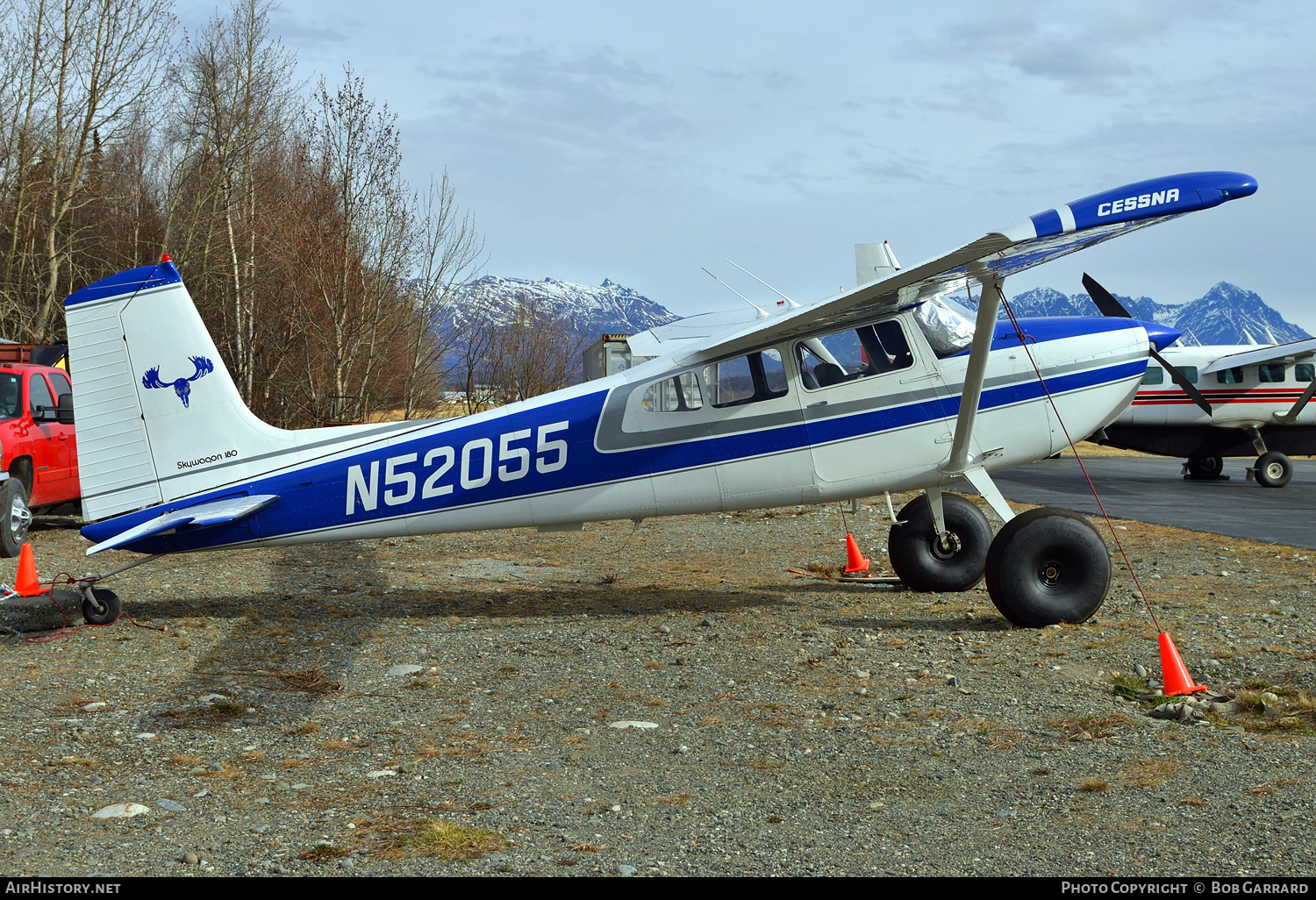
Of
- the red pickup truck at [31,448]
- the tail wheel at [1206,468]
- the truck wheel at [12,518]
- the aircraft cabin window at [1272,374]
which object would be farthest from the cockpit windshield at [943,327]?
the tail wheel at [1206,468]

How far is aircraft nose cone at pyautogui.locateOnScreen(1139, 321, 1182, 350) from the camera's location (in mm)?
9930

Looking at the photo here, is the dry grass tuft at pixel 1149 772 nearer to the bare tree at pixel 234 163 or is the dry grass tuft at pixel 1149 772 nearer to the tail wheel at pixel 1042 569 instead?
the tail wheel at pixel 1042 569

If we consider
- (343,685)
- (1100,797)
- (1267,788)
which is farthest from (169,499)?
(1267,788)

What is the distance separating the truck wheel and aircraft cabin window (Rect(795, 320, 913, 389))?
9594mm

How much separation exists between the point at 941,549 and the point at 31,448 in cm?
1115

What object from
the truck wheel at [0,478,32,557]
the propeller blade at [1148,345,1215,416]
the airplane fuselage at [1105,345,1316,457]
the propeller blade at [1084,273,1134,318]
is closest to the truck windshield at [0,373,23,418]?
the truck wheel at [0,478,32,557]

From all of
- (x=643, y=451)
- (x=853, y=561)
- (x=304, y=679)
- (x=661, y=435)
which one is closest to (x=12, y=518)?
(x=304, y=679)

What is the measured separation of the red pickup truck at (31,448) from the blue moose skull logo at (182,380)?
5758 mm

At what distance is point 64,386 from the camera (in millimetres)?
14156

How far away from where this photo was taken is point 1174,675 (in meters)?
5.59

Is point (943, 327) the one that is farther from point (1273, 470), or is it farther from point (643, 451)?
point (1273, 470)

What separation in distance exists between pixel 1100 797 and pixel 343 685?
4220 mm

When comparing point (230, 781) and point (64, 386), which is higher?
point (64, 386)

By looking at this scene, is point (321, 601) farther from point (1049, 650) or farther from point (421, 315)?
point (421, 315)
